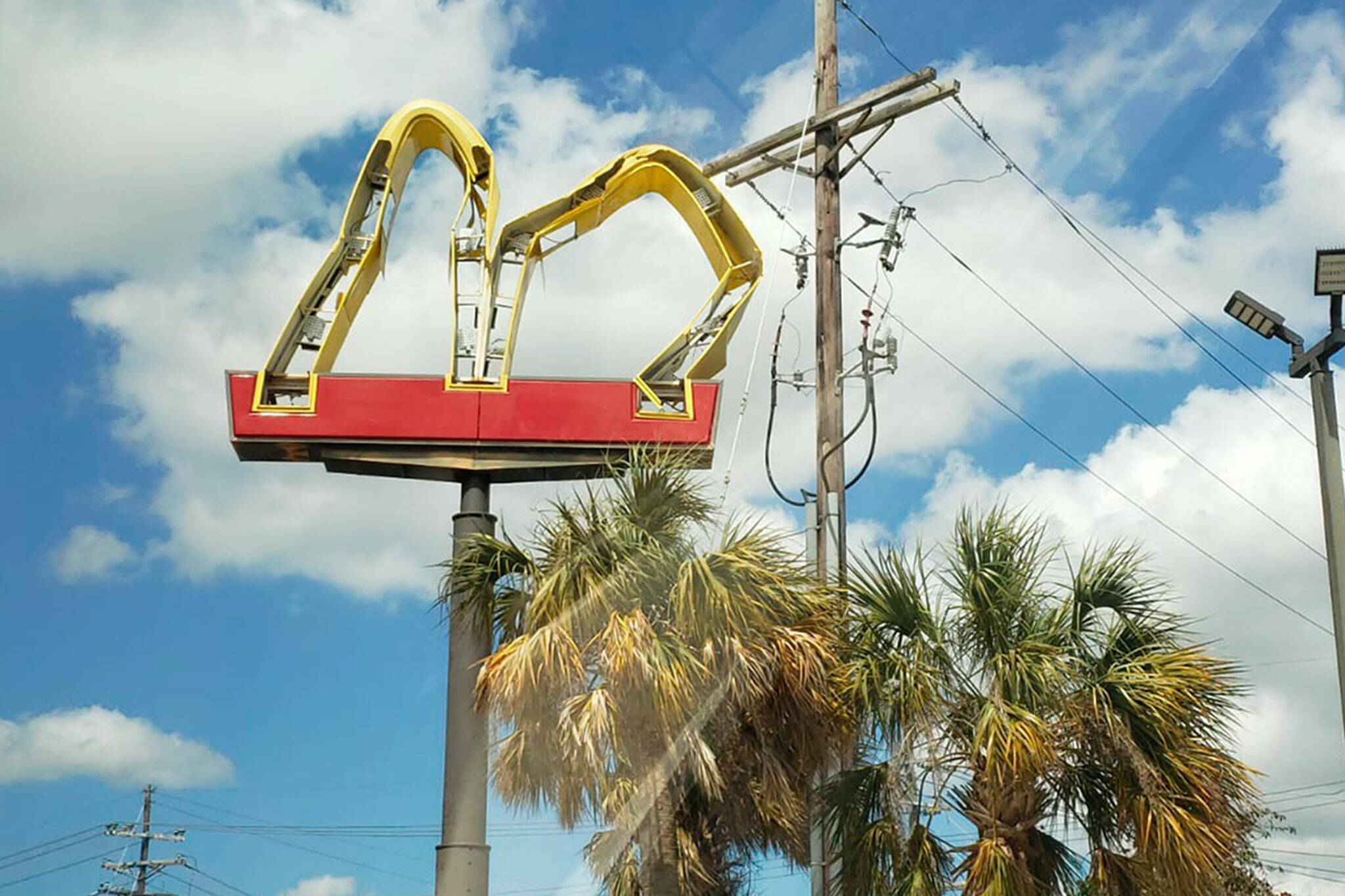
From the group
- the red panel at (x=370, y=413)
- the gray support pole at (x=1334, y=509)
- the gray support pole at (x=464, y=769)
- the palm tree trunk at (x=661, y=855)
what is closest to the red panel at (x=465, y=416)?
the red panel at (x=370, y=413)

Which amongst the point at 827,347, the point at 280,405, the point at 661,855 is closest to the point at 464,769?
the point at 661,855

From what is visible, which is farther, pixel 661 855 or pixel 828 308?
pixel 828 308

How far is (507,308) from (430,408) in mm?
1479

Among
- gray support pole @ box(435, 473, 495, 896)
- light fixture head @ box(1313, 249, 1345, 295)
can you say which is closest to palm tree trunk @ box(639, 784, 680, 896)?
gray support pole @ box(435, 473, 495, 896)

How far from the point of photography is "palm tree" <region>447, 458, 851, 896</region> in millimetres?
13914

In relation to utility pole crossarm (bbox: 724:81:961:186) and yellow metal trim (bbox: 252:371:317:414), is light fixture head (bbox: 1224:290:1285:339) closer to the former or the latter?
utility pole crossarm (bbox: 724:81:961:186)

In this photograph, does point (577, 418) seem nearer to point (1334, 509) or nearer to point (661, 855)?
point (661, 855)

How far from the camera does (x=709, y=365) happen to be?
1806 cm

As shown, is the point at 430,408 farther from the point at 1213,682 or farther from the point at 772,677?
the point at 1213,682

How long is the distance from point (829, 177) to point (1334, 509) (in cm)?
646

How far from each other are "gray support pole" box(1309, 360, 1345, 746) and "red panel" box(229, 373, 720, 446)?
20.3 feet

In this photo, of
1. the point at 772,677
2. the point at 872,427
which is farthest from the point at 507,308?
the point at 772,677

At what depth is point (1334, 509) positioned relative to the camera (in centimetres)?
1441

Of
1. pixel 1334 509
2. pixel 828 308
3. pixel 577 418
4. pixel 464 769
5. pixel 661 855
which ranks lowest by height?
pixel 661 855
